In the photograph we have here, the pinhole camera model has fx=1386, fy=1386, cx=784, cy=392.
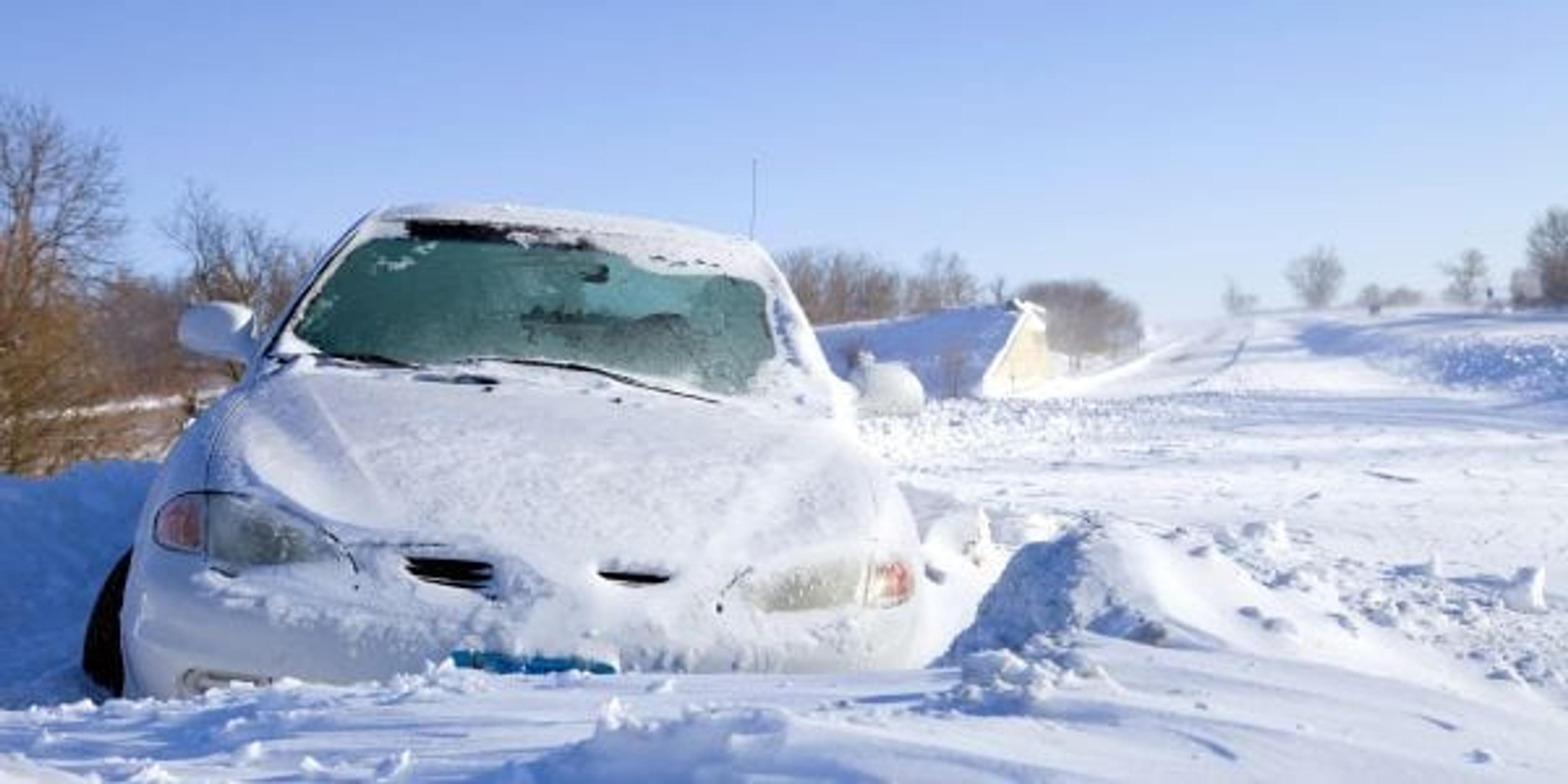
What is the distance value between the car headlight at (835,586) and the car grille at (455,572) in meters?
0.55

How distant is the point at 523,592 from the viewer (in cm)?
288

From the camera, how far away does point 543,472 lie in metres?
3.22

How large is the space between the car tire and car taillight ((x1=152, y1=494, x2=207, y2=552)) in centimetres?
37

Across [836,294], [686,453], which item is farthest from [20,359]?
[836,294]

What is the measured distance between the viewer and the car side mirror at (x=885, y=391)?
4770mm

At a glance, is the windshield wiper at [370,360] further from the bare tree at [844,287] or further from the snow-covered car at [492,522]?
the bare tree at [844,287]

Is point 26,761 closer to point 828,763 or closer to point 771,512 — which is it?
point 828,763

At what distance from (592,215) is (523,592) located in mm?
2341

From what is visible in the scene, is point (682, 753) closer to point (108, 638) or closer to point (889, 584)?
point (889, 584)

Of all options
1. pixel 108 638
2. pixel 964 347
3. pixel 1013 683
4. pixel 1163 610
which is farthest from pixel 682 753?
pixel 964 347

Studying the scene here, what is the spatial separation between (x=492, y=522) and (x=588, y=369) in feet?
3.86

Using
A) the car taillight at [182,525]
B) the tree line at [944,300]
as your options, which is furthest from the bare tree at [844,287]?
the car taillight at [182,525]

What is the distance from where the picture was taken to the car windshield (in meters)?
4.17

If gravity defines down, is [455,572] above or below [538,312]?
below
